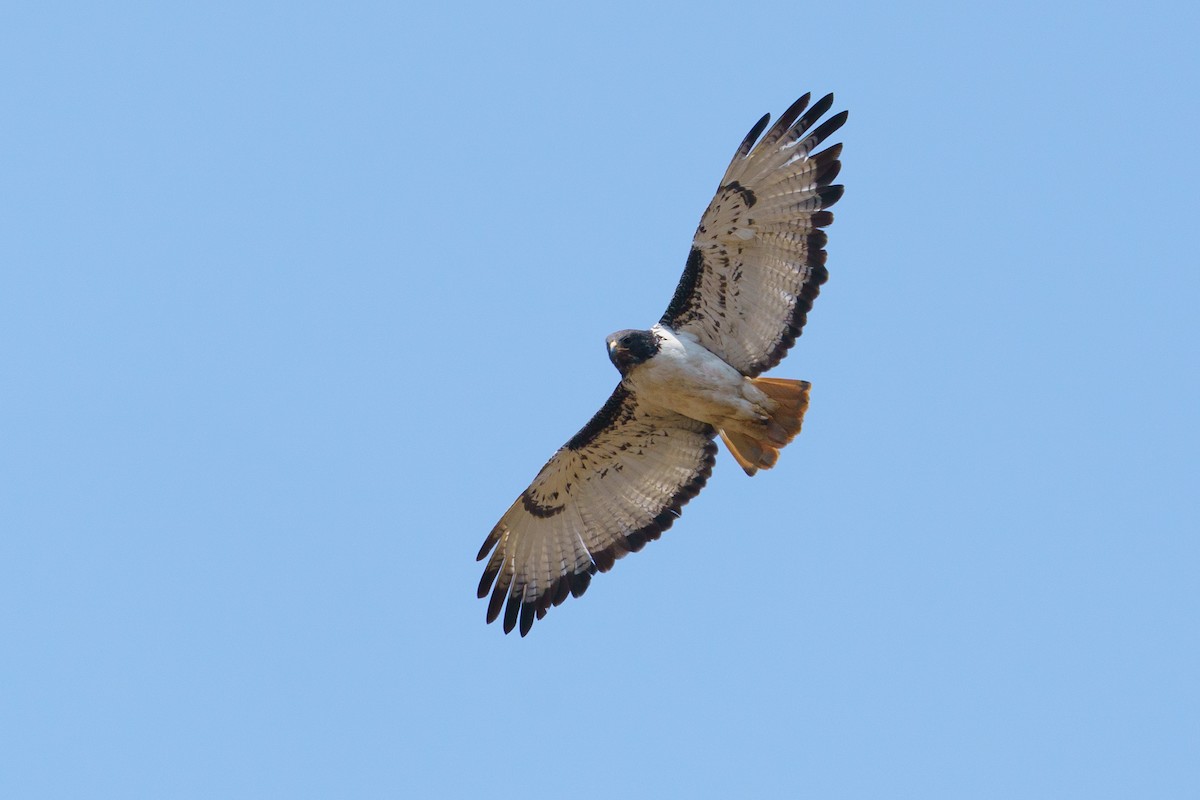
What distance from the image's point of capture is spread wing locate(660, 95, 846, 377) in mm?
11852

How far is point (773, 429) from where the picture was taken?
12.1m

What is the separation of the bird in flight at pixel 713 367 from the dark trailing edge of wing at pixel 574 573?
0.04 ft

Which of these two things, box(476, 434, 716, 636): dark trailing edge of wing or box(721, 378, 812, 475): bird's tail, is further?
box(476, 434, 716, 636): dark trailing edge of wing

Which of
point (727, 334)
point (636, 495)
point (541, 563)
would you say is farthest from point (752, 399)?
point (541, 563)

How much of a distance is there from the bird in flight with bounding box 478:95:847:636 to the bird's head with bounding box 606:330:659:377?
0.01m

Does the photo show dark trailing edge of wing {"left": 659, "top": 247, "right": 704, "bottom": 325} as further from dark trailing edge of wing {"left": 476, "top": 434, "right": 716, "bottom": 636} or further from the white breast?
dark trailing edge of wing {"left": 476, "top": 434, "right": 716, "bottom": 636}

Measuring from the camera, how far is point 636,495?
43.0ft

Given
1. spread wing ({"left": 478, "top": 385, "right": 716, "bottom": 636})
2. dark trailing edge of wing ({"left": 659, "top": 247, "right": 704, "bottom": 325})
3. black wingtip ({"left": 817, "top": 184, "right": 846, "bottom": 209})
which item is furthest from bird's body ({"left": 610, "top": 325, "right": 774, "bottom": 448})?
black wingtip ({"left": 817, "top": 184, "right": 846, "bottom": 209})

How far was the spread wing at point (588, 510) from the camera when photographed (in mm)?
12891

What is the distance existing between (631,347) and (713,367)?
63cm

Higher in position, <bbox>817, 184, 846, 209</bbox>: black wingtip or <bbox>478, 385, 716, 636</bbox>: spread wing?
<bbox>817, 184, 846, 209</bbox>: black wingtip

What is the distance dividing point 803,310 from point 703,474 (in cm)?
170

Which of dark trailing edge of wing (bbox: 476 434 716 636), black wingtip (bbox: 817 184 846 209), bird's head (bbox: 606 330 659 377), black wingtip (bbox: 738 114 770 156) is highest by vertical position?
black wingtip (bbox: 738 114 770 156)

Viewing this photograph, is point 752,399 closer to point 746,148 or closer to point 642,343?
point 642,343
